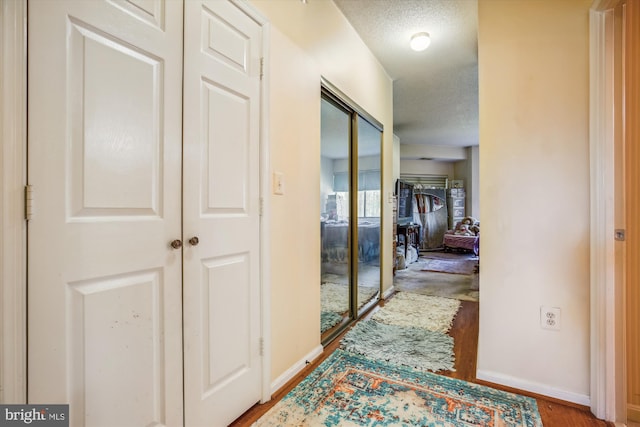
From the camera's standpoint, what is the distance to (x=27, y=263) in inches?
32.4

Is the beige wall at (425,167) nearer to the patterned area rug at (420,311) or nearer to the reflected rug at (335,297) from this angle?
the patterned area rug at (420,311)

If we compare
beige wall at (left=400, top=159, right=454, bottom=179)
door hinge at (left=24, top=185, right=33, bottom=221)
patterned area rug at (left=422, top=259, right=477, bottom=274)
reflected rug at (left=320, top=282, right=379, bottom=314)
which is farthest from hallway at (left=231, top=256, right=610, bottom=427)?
beige wall at (left=400, top=159, right=454, bottom=179)

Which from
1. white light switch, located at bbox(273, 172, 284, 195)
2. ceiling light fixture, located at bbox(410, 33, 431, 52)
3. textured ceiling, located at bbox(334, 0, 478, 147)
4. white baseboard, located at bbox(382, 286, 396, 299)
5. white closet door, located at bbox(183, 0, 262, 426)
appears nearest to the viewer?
white closet door, located at bbox(183, 0, 262, 426)

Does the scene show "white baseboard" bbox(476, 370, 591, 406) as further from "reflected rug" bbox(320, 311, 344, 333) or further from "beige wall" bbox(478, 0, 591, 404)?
"reflected rug" bbox(320, 311, 344, 333)

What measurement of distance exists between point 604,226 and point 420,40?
6.89ft

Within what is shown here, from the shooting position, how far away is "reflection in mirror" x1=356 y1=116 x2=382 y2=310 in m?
3.09

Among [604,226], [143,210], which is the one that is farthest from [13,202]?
[604,226]

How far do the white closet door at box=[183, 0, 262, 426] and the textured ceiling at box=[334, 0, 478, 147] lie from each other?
55.6 inches

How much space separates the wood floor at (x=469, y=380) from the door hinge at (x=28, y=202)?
127cm

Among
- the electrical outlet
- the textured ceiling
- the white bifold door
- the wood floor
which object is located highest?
the textured ceiling

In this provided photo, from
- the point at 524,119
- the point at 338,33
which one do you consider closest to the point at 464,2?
the point at 338,33

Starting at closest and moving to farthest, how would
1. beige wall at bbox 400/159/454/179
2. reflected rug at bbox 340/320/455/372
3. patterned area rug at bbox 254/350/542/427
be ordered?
1. patterned area rug at bbox 254/350/542/427
2. reflected rug at bbox 340/320/455/372
3. beige wall at bbox 400/159/454/179

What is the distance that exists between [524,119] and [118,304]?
2187mm

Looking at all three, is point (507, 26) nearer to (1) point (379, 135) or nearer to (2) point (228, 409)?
(1) point (379, 135)
